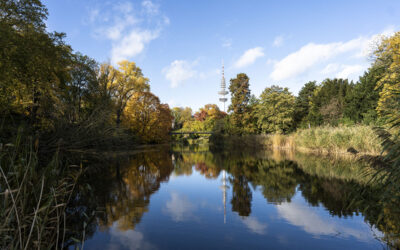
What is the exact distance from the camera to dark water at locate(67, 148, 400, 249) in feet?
12.9

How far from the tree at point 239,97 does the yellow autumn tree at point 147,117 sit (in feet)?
38.7

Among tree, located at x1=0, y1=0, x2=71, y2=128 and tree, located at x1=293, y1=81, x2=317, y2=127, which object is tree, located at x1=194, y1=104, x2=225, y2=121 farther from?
tree, located at x1=0, y1=0, x2=71, y2=128

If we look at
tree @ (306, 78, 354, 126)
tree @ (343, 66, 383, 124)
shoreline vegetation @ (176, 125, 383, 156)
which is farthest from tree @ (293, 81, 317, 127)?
shoreline vegetation @ (176, 125, 383, 156)

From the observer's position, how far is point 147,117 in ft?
113

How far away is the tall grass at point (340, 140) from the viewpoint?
44.8 feet

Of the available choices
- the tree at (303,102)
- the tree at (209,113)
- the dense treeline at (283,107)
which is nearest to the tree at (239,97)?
the dense treeline at (283,107)

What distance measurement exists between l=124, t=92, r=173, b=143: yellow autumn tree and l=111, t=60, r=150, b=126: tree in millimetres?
1450

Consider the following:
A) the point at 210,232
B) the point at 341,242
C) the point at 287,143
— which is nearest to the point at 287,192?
the point at 341,242

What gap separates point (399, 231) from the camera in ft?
13.0

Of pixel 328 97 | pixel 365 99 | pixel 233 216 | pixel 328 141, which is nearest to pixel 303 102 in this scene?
pixel 328 97

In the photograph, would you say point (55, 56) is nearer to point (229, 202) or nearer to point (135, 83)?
point (229, 202)

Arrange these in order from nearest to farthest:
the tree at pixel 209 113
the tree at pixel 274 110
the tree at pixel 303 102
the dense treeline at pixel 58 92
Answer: the dense treeline at pixel 58 92 → the tree at pixel 274 110 → the tree at pixel 303 102 → the tree at pixel 209 113

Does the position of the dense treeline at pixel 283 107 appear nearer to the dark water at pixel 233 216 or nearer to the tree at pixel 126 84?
the tree at pixel 126 84

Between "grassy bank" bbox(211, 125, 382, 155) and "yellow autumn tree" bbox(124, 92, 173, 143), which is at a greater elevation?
"yellow autumn tree" bbox(124, 92, 173, 143)
